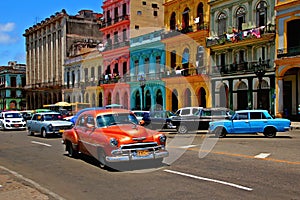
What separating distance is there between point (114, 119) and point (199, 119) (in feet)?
40.0

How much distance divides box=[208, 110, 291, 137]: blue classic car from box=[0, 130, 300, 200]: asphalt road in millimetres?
4789

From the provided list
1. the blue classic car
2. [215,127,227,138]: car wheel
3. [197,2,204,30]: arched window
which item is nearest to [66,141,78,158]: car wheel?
the blue classic car

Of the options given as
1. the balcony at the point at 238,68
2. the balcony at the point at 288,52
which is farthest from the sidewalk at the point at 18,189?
the balcony at the point at 238,68

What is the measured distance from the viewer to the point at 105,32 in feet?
181

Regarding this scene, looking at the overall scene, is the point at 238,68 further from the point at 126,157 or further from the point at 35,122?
the point at 126,157

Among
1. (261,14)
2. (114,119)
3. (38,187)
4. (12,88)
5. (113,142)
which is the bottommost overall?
(38,187)

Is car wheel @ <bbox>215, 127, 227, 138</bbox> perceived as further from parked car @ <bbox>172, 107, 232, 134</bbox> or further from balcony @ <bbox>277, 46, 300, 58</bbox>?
balcony @ <bbox>277, 46, 300, 58</bbox>

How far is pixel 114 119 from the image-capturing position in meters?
12.5

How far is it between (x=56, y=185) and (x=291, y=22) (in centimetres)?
2604

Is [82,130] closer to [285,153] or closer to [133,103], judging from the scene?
[285,153]

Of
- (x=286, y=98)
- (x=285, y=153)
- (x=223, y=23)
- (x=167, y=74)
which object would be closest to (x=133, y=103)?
(x=167, y=74)

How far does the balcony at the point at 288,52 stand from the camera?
3042cm

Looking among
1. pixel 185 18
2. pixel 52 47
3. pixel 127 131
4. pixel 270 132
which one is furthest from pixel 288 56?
pixel 52 47

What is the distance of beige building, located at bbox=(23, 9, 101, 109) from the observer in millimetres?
63875
